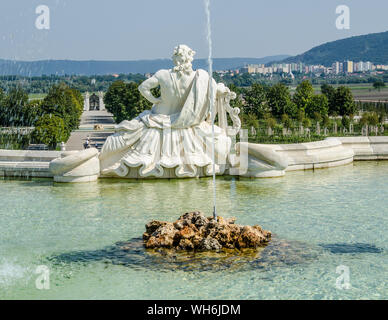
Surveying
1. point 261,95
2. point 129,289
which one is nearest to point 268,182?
point 129,289

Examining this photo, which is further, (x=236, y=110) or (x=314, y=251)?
(x=236, y=110)

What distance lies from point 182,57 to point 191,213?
604 cm

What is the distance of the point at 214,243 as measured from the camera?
8922 mm

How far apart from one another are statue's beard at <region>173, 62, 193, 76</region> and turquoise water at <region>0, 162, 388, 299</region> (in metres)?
2.58

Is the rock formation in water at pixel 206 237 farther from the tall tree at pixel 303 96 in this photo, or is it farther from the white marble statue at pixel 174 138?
the tall tree at pixel 303 96

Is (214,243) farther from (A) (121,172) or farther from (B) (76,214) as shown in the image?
(A) (121,172)

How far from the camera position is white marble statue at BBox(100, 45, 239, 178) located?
1451 centimetres

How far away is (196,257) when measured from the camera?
28.5 feet

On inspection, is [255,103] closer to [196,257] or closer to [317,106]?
[317,106]

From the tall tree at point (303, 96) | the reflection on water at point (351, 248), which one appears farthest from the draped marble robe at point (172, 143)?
the tall tree at point (303, 96)

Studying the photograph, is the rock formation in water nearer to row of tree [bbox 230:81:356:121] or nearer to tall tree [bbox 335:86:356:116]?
row of tree [bbox 230:81:356:121]

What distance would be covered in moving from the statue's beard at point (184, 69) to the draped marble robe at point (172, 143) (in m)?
0.19

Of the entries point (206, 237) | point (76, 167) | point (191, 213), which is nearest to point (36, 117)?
point (76, 167)

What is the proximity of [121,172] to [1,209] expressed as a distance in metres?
3.34
